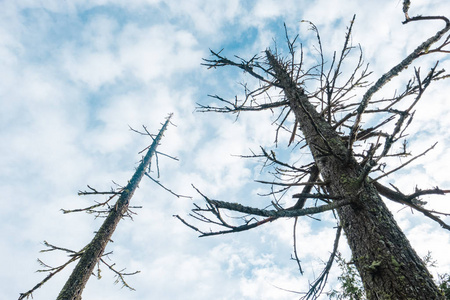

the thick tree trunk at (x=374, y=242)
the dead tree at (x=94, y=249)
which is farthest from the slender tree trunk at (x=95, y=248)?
the thick tree trunk at (x=374, y=242)

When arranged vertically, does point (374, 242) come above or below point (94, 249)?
below

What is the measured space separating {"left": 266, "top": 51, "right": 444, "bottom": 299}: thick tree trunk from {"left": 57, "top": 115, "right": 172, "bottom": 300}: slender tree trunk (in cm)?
540

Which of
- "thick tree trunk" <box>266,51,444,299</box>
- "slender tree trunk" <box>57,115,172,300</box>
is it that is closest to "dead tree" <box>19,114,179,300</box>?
"slender tree trunk" <box>57,115,172,300</box>

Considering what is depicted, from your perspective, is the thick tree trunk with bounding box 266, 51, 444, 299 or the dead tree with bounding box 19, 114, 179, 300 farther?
the dead tree with bounding box 19, 114, 179, 300

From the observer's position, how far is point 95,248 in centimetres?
534

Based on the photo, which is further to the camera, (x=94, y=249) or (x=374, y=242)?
(x=94, y=249)

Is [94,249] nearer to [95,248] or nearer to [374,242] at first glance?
[95,248]

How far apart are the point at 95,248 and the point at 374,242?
19.1ft

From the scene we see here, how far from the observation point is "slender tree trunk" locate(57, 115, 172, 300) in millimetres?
4605

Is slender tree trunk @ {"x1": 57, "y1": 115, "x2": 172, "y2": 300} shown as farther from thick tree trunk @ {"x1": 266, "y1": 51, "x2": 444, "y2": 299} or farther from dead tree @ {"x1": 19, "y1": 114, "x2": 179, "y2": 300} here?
thick tree trunk @ {"x1": 266, "y1": 51, "x2": 444, "y2": 299}

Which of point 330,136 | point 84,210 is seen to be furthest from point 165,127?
point 330,136

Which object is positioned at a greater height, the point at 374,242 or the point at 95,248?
the point at 95,248

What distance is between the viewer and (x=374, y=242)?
1.79 meters

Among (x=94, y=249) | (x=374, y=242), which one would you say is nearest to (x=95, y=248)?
(x=94, y=249)
